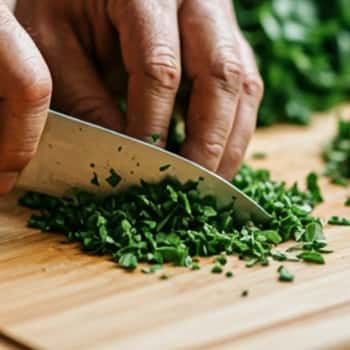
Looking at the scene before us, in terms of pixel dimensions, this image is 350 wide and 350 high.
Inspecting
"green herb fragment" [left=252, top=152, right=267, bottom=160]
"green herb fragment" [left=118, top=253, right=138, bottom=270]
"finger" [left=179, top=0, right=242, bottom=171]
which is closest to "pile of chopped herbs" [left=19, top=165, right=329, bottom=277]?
"green herb fragment" [left=118, top=253, right=138, bottom=270]

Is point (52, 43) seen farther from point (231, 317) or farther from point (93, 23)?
point (231, 317)

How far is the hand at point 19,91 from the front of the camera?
1536mm

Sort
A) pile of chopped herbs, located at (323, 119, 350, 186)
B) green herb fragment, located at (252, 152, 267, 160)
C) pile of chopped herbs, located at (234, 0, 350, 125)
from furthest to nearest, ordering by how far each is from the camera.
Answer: pile of chopped herbs, located at (234, 0, 350, 125)
green herb fragment, located at (252, 152, 267, 160)
pile of chopped herbs, located at (323, 119, 350, 186)

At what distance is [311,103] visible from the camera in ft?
9.49

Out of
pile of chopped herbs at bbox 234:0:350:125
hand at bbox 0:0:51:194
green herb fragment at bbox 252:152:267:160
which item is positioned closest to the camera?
hand at bbox 0:0:51:194

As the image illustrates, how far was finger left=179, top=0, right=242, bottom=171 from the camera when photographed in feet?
5.91

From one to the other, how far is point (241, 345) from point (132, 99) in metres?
0.61

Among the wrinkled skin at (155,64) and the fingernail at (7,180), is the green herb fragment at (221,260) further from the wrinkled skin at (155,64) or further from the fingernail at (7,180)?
the fingernail at (7,180)

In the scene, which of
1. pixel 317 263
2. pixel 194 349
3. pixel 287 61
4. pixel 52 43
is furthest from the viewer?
pixel 287 61

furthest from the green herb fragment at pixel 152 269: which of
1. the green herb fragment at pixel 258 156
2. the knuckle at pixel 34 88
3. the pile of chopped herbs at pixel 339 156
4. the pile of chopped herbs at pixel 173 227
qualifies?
the green herb fragment at pixel 258 156

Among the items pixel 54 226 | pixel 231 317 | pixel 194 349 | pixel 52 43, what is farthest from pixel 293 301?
pixel 52 43

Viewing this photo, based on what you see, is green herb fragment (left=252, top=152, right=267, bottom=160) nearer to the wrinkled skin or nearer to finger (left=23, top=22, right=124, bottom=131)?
the wrinkled skin

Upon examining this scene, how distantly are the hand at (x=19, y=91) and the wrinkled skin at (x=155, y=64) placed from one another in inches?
8.7

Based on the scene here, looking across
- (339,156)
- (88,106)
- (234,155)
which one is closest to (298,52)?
(339,156)
